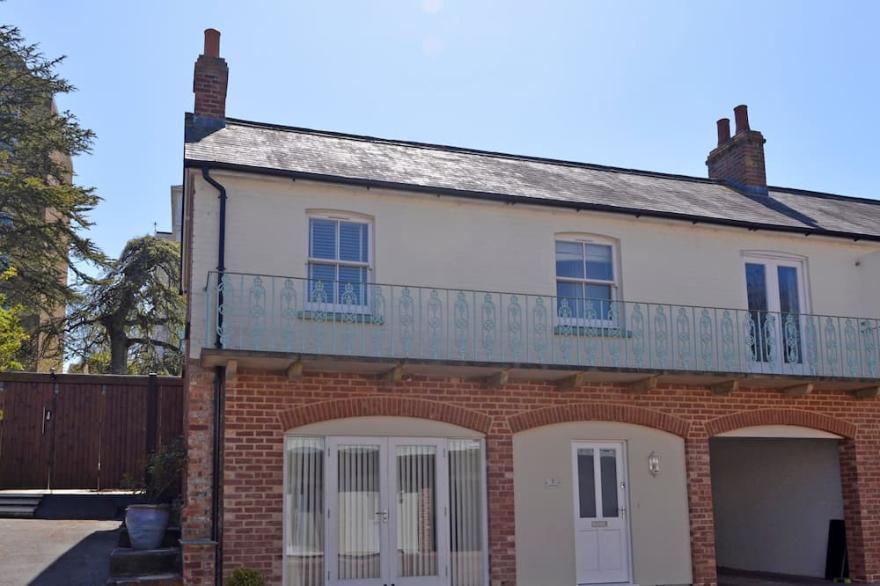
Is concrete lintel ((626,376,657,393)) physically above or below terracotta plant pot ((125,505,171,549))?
above

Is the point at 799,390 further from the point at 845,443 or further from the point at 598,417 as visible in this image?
the point at 598,417

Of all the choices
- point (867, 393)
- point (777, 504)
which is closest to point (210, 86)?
point (867, 393)

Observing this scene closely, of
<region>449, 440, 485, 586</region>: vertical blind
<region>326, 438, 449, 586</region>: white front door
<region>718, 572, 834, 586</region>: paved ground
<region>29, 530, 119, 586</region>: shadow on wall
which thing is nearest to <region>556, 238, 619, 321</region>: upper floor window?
<region>449, 440, 485, 586</region>: vertical blind

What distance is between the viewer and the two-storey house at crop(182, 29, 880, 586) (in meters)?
11.0

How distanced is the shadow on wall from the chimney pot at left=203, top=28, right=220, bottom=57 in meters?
7.25

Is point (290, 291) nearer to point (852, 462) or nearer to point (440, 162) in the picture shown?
point (440, 162)

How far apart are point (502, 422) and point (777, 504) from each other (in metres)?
6.18

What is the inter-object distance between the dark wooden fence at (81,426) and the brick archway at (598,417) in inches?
275

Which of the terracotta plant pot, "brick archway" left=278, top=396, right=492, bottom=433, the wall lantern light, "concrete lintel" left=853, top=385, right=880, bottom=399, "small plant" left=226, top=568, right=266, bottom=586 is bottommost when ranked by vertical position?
"small plant" left=226, top=568, right=266, bottom=586

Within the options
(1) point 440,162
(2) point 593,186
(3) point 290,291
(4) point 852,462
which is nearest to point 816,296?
(4) point 852,462

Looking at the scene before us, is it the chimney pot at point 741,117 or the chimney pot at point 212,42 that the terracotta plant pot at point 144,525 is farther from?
the chimney pot at point 741,117

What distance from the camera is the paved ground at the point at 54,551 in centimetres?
1042

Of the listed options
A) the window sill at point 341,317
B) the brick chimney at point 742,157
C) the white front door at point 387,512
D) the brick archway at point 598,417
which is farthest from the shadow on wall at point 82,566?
the brick chimney at point 742,157

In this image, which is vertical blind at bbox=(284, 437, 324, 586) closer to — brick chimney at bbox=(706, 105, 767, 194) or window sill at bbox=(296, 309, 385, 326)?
window sill at bbox=(296, 309, 385, 326)
